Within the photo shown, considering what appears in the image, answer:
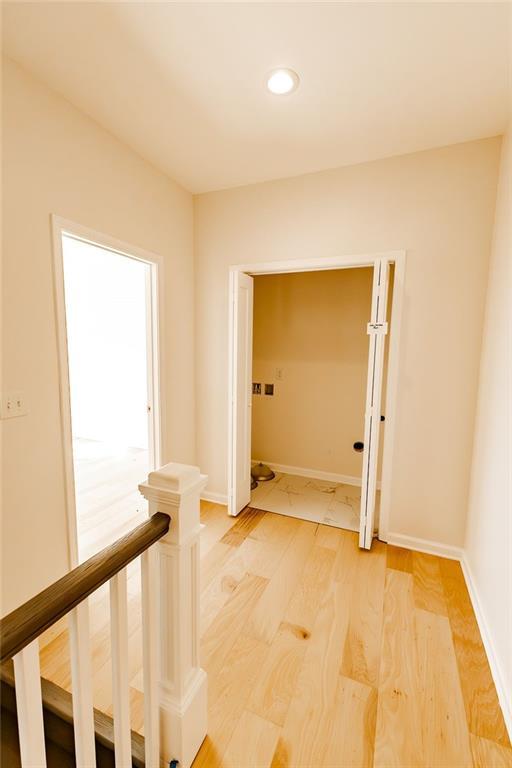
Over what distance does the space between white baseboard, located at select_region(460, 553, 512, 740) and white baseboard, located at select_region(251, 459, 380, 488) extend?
1469 millimetres

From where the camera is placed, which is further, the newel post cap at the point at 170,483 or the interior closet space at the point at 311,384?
the interior closet space at the point at 311,384

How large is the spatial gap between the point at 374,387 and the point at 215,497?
183 centimetres

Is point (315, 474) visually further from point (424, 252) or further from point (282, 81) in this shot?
point (282, 81)

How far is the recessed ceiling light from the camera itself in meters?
1.62

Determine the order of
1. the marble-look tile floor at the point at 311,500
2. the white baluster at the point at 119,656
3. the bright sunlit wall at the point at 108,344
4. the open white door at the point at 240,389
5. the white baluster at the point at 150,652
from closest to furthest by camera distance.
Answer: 1. the white baluster at the point at 119,656
2. the white baluster at the point at 150,652
3. the open white door at the point at 240,389
4. the marble-look tile floor at the point at 311,500
5. the bright sunlit wall at the point at 108,344

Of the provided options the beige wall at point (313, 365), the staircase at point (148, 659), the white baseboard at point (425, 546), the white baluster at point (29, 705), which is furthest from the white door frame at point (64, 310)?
the white baseboard at point (425, 546)

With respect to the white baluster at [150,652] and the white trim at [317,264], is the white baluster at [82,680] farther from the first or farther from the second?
the white trim at [317,264]

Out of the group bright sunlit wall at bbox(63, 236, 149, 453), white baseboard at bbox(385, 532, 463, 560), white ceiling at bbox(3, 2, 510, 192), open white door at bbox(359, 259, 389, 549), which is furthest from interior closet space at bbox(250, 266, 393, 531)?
bright sunlit wall at bbox(63, 236, 149, 453)

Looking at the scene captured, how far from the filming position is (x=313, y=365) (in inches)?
147

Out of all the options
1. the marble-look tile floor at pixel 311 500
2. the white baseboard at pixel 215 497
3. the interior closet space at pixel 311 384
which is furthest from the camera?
the interior closet space at pixel 311 384

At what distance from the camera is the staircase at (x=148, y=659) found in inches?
31.5

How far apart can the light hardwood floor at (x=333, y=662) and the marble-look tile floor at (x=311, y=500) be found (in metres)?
0.44

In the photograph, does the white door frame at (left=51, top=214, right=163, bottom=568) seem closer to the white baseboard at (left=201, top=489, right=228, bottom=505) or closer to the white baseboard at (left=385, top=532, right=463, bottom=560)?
the white baseboard at (left=201, top=489, right=228, bottom=505)

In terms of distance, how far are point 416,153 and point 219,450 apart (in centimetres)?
273
